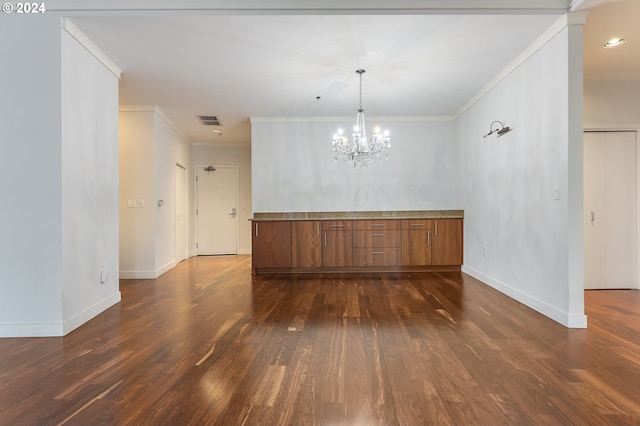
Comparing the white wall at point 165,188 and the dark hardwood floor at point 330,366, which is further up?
the white wall at point 165,188

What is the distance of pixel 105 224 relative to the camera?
3.35 m

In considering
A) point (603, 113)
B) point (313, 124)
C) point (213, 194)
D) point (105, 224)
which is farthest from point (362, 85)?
point (213, 194)

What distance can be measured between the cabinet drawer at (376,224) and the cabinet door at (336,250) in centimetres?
26

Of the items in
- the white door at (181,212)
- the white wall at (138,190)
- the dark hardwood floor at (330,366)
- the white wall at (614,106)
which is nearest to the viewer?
the dark hardwood floor at (330,366)

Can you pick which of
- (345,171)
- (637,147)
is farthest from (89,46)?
(637,147)

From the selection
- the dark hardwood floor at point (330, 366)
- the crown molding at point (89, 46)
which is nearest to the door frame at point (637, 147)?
the dark hardwood floor at point (330, 366)

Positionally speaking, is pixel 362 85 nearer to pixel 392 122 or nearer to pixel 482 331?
pixel 392 122

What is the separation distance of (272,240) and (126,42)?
10.3ft

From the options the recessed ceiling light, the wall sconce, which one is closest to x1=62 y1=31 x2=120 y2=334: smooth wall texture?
the wall sconce

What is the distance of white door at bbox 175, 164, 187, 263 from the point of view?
21.1 ft

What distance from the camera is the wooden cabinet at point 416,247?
17.4ft

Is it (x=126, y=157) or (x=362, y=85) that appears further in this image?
(x=126, y=157)

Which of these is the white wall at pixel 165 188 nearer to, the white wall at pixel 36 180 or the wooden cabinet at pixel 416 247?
the white wall at pixel 36 180

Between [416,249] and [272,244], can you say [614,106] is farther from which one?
[272,244]
